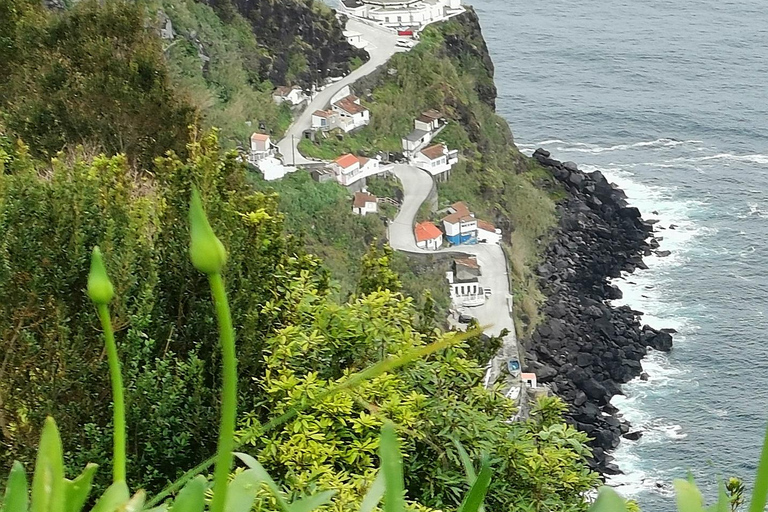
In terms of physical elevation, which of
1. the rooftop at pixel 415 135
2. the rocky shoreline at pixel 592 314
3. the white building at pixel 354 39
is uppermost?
the white building at pixel 354 39

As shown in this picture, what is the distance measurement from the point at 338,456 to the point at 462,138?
103ft

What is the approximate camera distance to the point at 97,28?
8.98 meters

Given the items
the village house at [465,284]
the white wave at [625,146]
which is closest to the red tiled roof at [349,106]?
the village house at [465,284]

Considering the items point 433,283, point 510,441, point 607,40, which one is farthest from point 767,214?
point 510,441

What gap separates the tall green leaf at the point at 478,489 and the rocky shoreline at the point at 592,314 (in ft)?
70.4

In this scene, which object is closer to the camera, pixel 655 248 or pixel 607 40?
pixel 655 248

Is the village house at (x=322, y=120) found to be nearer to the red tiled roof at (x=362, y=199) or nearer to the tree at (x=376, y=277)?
the red tiled roof at (x=362, y=199)

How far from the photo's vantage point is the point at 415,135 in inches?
1308

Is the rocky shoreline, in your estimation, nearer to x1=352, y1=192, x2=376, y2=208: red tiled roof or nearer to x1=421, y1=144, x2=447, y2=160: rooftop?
x1=421, y1=144, x2=447, y2=160: rooftop

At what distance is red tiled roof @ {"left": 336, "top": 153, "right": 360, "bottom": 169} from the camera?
92.3ft

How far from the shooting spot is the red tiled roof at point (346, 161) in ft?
92.3

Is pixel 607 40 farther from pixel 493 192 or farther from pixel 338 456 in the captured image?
pixel 338 456

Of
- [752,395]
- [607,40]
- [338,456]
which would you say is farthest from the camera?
[607,40]

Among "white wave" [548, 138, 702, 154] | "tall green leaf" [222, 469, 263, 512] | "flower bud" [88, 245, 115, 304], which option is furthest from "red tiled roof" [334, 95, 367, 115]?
"flower bud" [88, 245, 115, 304]
